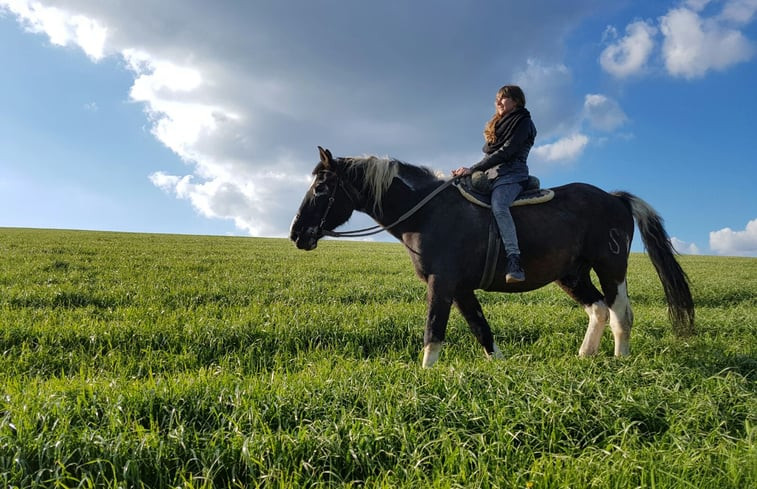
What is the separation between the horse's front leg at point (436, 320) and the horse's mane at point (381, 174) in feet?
4.71

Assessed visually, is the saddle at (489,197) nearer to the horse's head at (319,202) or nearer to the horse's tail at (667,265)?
the horse's head at (319,202)

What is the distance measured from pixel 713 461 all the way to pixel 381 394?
2.41m

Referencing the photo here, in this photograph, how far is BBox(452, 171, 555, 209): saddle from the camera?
5.61 m

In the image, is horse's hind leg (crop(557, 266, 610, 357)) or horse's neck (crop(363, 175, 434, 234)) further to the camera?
horse's hind leg (crop(557, 266, 610, 357))

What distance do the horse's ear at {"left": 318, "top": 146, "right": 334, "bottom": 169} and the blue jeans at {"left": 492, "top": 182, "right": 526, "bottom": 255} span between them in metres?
2.24

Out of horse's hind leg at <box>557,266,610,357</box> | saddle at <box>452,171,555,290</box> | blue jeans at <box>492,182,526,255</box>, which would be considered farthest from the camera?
horse's hind leg at <box>557,266,610,357</box>

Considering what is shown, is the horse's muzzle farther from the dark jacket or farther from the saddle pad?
the dark jacket

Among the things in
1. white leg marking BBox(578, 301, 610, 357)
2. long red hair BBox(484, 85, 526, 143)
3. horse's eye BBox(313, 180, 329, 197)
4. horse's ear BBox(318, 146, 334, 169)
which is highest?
long red hair BBox(484, 85, 526, 143)

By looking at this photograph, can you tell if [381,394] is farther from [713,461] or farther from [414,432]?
[713,461]

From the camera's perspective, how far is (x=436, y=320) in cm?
503

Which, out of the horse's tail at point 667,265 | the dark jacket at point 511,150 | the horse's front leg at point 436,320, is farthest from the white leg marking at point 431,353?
the horse's tail at point 667,265

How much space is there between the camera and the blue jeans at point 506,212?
5266 mm

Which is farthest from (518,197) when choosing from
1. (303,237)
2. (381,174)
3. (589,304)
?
(303,237)

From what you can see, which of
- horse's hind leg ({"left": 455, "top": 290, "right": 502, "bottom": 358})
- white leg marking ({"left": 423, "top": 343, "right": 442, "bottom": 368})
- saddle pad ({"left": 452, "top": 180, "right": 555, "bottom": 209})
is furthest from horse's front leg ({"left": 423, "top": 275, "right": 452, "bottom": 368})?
saddle pad ({"left": 452, "top": 180, "right": 555, "bottom": 209})
